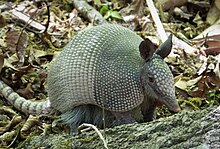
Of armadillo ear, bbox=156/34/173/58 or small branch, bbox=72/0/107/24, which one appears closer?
armadillo ear, bbox=156/34/173/58

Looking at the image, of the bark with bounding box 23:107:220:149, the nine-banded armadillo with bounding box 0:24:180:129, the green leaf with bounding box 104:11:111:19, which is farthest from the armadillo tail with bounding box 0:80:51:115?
the green leaf with bounding box 104:11:111:19

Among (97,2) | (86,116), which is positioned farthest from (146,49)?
(97,2)

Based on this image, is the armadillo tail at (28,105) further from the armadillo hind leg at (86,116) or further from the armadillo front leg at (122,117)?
the armadillo front leg at (122,117)

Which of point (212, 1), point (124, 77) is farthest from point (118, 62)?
point (212, 1)

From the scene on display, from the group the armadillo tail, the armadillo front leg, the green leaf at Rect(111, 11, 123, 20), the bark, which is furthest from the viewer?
the green leaf at Rect(111, 11, 123, 20)

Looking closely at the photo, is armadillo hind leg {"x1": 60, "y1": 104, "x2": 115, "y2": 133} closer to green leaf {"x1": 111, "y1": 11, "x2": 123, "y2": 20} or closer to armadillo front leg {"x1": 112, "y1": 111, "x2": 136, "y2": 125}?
armadillo front leg {"x1": 112, "y1": 111, "x2": 136, "y2": 125}

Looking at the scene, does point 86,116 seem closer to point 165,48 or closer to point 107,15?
point 165,48

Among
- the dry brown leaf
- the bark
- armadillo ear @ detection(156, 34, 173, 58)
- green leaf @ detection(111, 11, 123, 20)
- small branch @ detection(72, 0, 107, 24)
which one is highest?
the bark
